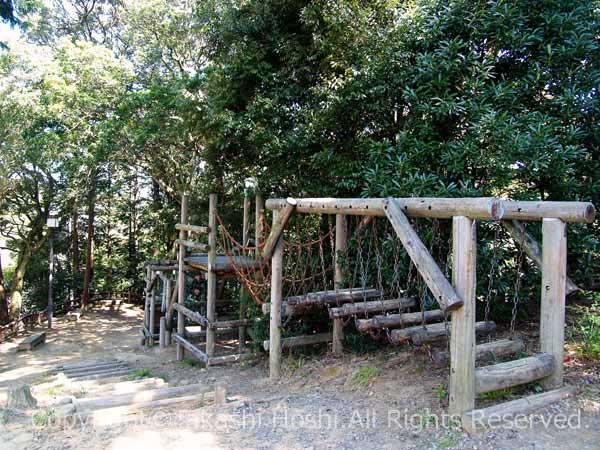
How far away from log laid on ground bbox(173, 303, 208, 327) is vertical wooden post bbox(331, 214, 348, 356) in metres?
2.33

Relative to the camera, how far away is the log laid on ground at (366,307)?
4457 mm

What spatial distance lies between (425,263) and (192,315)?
17.3ft

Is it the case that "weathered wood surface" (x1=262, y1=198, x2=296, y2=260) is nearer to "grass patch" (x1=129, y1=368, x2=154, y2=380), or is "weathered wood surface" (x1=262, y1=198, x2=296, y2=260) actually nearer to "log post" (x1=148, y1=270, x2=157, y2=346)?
"grass patch" (x1=129, y1=368, x2=154, y2=380)

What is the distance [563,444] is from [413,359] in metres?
2.06

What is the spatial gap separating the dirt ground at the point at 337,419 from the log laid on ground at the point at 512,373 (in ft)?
0.83

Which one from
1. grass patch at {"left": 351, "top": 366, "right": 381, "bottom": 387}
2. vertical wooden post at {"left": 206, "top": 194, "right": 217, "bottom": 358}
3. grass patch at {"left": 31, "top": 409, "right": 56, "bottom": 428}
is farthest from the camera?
vertical wooden post at {"left": 206, "top": 194, "right": 217, "bottom": 358}

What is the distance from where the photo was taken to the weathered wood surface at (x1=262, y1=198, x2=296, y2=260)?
16.8 feet

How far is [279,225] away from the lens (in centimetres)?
528

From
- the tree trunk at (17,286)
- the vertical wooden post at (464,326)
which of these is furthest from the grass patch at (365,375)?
the tree trunk at (17,286)

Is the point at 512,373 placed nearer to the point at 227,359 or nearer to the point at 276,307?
the point at 276,307

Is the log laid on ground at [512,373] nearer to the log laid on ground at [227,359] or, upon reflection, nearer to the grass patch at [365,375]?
the grass patch at [365,375]

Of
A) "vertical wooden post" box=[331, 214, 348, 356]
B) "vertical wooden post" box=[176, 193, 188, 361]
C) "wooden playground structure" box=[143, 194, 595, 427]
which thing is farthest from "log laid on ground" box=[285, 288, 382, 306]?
"vertical wooden post" box=[176, 193, 188, 361]

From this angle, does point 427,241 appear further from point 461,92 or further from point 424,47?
point 424,47

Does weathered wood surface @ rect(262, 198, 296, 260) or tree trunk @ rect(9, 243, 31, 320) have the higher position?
weathered wood surface @ rect(262, 198, 296, 260)
